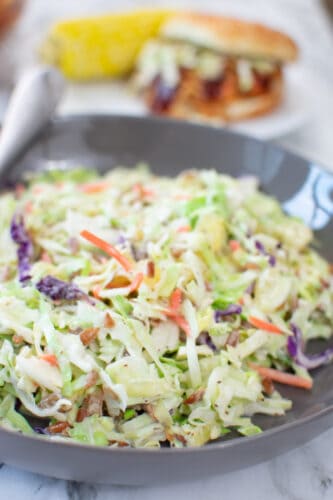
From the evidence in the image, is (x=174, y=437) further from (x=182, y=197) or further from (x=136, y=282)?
(x=182, y=197)

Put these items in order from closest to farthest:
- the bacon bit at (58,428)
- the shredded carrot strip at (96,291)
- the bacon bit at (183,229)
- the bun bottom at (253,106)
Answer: the bacon bit at (58,428), the shredded carrot strip at (96,291), the bacon bit at (183,229), the bun bottom at (253,106)

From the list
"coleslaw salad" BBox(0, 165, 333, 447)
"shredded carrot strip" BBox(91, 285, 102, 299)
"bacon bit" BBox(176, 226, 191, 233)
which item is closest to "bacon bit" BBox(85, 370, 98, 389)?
"coleslaw salad" BBox(0, 165, 333, 447)

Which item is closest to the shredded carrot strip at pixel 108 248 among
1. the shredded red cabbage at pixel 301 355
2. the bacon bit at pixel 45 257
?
the bacon bit at pixel 45 257

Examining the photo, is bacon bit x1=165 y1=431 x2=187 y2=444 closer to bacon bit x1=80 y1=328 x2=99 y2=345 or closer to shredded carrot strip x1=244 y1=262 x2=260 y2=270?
bacon bit x1=80 y1=328 x2=99 y2=345

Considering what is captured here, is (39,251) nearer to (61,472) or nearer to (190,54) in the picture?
(61,472)

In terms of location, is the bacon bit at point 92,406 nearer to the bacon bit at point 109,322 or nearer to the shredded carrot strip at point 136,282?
the bacon bit at point 109,322

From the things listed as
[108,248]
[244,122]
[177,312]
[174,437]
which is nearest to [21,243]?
[108,248]
